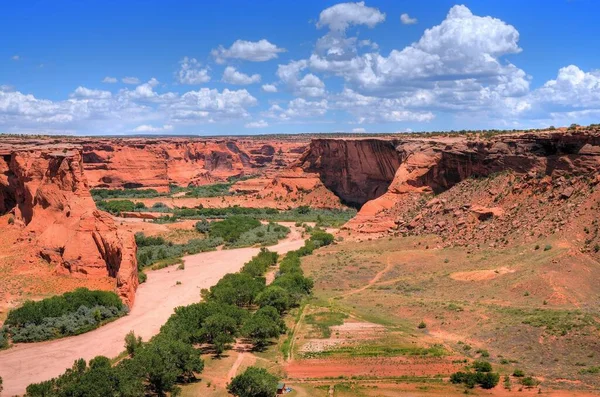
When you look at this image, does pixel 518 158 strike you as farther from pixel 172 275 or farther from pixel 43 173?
pixel 43 173

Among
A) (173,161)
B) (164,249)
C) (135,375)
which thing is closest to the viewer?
(135,375)

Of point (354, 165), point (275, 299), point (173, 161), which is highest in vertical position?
point (354, 165)

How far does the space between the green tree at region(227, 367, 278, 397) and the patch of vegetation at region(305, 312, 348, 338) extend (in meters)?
8.29

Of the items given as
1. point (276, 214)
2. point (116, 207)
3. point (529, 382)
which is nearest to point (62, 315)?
point (529, 382)

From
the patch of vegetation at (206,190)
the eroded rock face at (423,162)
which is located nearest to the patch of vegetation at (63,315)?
the eroded rock face at (423,162)

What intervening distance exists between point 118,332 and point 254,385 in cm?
1245

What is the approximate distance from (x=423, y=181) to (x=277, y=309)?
3414 cm

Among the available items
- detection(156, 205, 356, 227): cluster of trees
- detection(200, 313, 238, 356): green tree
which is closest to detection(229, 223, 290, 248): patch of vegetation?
detection(156, 205, 356, 227): cluster of trees

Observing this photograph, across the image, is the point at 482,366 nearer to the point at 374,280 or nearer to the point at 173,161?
the point at 374,280

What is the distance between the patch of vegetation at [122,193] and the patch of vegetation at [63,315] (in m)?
64.4

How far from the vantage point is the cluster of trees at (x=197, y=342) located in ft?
72.4

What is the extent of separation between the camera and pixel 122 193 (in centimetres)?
10131

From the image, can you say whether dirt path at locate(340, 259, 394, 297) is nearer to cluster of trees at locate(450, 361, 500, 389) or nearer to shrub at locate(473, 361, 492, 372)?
shrub at locate(473, 361, 492, 372)

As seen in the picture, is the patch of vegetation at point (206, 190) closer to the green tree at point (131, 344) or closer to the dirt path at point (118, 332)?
the dirt path at point (118, 332)
